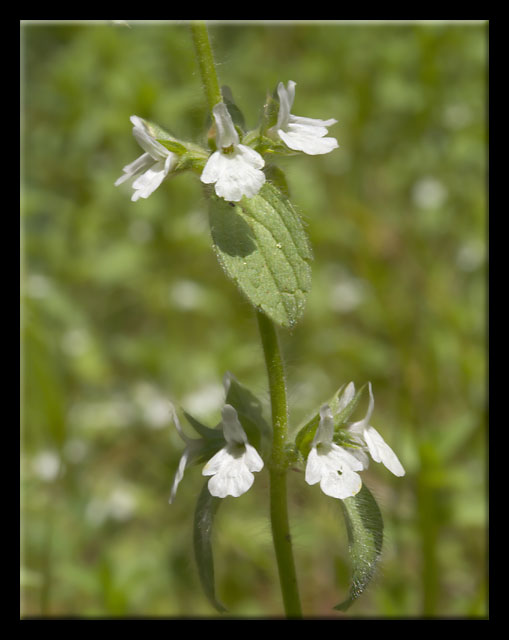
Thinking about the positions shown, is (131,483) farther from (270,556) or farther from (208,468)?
(208,468)

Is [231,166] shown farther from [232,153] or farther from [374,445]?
[374,445]

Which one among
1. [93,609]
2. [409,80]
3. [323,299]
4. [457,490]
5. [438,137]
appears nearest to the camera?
[93,609]

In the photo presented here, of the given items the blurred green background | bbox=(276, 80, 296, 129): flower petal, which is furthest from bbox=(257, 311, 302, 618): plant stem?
the blurred green background

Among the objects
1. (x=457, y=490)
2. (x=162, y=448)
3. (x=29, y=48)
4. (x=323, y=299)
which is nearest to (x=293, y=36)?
(x=29, y=48)

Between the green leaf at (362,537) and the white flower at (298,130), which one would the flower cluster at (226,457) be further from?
the white flower at (298,130)

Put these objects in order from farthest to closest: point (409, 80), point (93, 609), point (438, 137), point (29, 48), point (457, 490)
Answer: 1. point (29, 48)
2. point (409, 80)
3. point (438, 137)
4. point (457, 490)
5. point (93, 609)

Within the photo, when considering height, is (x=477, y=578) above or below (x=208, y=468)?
below
